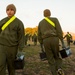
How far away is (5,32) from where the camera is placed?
6.26 m

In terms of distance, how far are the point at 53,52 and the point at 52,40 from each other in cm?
41

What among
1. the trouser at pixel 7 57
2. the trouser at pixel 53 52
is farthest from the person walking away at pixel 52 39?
the trouser at pixel 7 57

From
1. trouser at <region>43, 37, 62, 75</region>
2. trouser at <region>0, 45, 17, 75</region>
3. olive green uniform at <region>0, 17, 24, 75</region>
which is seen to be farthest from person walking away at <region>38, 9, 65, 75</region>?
trouser at <region>0, 45, 17, 75</region>

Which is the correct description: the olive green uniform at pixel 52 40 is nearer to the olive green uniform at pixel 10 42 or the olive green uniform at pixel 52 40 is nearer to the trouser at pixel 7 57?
the olive green uniform at pixel 10 42

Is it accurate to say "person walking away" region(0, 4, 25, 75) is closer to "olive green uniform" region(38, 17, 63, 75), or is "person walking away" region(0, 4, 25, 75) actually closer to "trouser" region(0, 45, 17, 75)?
"trouser" region(0, 45, 17, 75)

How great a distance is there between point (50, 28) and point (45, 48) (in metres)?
0.61

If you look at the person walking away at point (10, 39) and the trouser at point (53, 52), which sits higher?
the person walking away at point (10, 39)

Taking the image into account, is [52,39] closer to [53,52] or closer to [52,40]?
[52,40]

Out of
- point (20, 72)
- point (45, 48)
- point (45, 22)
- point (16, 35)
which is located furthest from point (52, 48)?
point (20, 72)

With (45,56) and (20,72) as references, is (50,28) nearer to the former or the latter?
(45,56)

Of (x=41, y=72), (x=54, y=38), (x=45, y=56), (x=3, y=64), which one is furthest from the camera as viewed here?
(x=41, y=72)

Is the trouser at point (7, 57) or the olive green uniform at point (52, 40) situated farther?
the olive green uniform at point (52, 40)

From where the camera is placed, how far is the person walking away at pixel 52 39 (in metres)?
7.83

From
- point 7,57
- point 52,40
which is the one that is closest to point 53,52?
point 52,40
